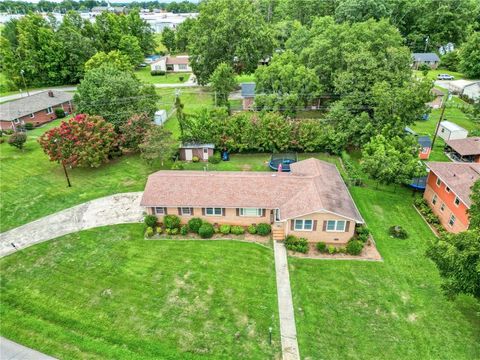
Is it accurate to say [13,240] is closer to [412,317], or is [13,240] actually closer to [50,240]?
[50,240]

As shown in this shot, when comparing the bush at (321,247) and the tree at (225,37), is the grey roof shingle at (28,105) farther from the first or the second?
the bush at (321,247)

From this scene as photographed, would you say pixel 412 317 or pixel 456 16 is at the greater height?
pixel 456 16

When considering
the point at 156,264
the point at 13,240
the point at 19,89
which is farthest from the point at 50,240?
the point at 19,89

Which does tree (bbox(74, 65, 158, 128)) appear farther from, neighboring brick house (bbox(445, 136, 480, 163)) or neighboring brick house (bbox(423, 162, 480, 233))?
neighboring brick house (bbox(445, 136, 480, 163))

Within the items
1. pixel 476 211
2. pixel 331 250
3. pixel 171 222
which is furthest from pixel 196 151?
pixel 476 211

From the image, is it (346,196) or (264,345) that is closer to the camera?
(264,345)
